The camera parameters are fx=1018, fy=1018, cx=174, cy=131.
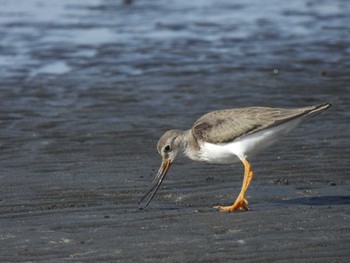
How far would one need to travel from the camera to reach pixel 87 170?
990cm

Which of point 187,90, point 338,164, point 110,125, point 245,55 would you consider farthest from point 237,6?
point 338,164

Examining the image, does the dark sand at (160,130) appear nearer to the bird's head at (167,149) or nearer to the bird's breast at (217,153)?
the bird's head at (167,149)

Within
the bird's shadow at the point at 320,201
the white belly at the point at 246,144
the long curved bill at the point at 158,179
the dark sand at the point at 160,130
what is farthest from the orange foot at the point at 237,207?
the long curved bill at the point at 158,179

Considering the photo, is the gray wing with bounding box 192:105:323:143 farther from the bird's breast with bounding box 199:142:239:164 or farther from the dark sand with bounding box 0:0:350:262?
the dark sand with bounding box 0:0:350:262

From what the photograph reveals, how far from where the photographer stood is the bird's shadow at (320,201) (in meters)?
8.39

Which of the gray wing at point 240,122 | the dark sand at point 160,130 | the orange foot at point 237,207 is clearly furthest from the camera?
the gray wing at point 240,122

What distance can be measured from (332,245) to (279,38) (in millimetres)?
11458

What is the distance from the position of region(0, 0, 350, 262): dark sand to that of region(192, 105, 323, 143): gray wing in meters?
0.57

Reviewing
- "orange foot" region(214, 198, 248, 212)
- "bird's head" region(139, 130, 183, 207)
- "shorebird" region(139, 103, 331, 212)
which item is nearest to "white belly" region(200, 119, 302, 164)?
"shorebird" region(139, 103, 331, 212)

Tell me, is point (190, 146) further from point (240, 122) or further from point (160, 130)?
point (160, 130)

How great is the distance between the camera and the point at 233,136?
28.3ft

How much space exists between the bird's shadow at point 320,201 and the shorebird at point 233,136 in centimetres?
41

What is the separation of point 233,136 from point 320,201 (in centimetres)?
91

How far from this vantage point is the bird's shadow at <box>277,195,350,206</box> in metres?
8.39
